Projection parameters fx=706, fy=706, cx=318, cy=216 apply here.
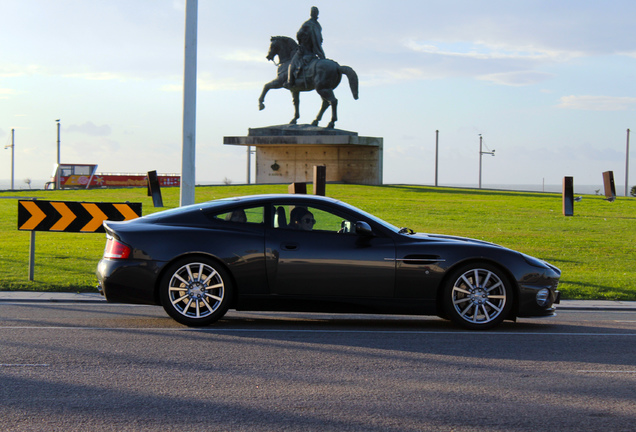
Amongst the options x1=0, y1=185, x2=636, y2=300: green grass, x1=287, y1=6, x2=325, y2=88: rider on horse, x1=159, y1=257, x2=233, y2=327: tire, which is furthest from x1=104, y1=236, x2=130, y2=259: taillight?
x1=287, y1=6, x2=325, y2=88: rider on horse

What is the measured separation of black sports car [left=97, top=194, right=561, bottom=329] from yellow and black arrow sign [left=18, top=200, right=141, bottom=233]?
3548mm

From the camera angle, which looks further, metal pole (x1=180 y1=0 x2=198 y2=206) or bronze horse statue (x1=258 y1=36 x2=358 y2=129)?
bronze horse statue (x1=258 y1=36 x2=358 y2=129)

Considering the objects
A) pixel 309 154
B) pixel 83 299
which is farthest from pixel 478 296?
pixel 309 154

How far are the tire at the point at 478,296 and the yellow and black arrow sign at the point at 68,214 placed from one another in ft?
18.4

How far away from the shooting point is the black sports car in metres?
7.53

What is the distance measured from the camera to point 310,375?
5.59 meters

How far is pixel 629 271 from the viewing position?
13.8m

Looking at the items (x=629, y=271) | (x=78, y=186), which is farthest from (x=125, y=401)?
(x=78, y=186)

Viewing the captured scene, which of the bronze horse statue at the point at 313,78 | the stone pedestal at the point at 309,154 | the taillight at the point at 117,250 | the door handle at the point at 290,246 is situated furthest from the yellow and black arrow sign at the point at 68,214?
the stone pedestal at the point at 309,154

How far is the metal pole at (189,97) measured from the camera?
43.0 ft

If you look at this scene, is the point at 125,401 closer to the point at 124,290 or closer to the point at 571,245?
the point at 124,290

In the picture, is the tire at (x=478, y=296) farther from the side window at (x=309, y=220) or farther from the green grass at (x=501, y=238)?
the green grass at (x=501, y=238)

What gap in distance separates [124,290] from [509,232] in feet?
45.8

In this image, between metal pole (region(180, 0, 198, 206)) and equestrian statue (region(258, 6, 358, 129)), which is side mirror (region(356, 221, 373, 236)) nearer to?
metal pole (region(180, 0, 198, 206))
